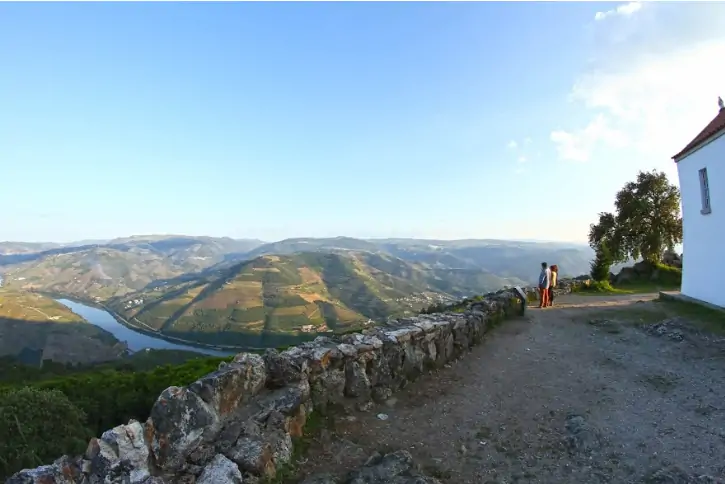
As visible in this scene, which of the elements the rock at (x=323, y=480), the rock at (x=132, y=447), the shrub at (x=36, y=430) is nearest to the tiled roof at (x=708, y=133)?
the rock at (x=323, y=480)

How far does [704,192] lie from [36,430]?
76.8 feet

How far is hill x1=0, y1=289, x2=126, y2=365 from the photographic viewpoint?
78.8m

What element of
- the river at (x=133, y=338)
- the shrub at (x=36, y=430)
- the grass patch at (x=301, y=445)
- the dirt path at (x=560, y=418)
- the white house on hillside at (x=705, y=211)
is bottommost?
the river at (x=133, y=338)

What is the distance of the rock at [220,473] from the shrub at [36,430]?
3008mm

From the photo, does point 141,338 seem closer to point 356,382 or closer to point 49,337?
point 49,337

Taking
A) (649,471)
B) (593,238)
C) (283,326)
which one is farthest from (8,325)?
(649,471)

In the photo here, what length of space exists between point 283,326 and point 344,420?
112 m

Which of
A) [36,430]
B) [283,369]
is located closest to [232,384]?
[283,369]

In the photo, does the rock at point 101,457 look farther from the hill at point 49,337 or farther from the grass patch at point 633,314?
the hill at point 49,337

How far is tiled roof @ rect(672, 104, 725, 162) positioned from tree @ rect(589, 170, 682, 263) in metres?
14.0

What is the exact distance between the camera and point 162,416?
18.4 ft

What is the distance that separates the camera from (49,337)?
312ft

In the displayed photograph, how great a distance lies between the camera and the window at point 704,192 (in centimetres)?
1777

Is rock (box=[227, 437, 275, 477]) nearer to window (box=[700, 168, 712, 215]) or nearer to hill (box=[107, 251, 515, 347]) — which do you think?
window (box=[700, 168, 712, 215])
